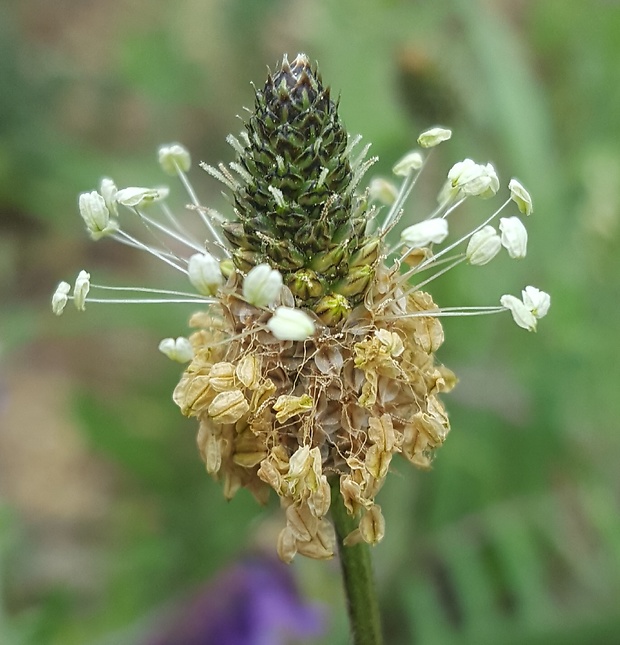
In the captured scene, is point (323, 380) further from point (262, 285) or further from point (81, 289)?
point (81, 289)

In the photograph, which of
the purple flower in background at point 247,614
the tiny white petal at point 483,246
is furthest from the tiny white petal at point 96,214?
the purple flower in background at point 247,614

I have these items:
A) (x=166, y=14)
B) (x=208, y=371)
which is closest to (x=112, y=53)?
(x=166, y=14)

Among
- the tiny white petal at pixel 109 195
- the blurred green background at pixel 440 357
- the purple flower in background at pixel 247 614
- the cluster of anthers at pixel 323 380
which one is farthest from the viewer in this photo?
the blurred green background at pixel 440 357

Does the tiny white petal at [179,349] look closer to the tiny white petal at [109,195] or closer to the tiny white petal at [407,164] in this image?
the tiny white petal at [109,195]

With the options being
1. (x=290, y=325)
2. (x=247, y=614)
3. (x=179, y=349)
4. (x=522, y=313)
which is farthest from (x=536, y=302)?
(x=247, y=614)

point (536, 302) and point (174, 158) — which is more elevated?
Result: point (174, 158)

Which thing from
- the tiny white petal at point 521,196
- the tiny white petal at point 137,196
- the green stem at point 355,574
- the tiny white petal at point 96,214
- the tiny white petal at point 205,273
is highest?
the tiny white petal at point 137,196

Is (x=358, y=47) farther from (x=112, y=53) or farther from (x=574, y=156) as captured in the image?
(x=112, y=53)
